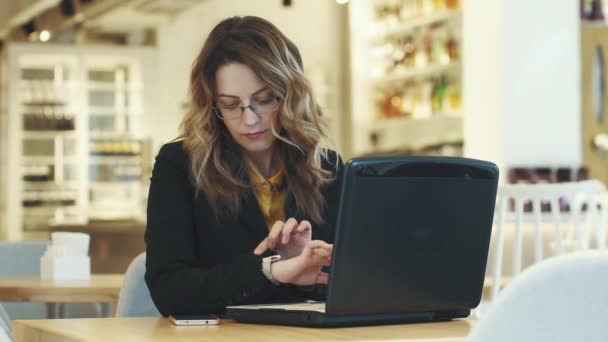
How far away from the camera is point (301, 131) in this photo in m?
2.07

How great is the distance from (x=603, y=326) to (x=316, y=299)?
1.08m

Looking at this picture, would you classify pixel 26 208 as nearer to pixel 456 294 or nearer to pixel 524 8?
pixel 524 8

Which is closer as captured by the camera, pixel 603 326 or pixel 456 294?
pixel 603 326

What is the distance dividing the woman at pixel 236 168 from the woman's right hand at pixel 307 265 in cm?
13

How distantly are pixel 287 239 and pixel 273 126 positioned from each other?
0.35m

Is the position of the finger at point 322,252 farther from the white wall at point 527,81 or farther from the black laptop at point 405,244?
the white wall at point 527,81

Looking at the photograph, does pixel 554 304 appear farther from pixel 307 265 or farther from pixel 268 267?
pixel 268 267

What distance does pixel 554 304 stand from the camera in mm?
976

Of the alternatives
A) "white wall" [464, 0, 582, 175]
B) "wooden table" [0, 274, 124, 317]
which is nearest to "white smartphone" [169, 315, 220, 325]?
"wooden table" [0, 274, 124, 317]

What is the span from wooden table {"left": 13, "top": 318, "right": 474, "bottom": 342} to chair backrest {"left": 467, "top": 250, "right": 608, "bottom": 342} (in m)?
0.42

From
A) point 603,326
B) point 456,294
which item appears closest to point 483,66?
point 456,294

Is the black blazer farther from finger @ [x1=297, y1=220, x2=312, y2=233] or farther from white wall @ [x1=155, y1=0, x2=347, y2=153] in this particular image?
white wall @ [x1=155, y1=0, x2=347, y2=153]

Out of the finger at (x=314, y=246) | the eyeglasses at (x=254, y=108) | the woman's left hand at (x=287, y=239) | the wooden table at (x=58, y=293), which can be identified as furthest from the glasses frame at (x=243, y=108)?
the wooden table at (x=58, y=293)

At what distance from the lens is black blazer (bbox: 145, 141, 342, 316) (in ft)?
6.11
